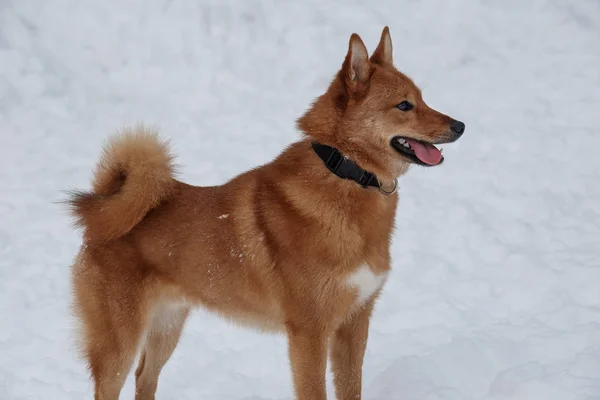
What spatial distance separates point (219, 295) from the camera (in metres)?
4.30

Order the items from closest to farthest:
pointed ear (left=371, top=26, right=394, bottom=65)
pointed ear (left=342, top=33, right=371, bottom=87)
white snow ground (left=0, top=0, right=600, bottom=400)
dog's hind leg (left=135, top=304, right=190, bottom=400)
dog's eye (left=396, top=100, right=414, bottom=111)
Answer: pointed ear (left=342, top=33, right=371, bottom=87) → dog's eye (left=396, top=100, right=414, bottom=111) → pointed ear (left=371, top=26, right=394, bottom=65) → dog's hind leg (left=135, top=304, right=190, bottom=400) → white snow ground (left=0, top=0, right=600, bottom=400)

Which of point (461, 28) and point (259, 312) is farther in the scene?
point (461, 28)

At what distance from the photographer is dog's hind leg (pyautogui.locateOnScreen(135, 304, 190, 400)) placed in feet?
15.8

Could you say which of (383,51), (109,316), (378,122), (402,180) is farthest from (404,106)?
(402,180)

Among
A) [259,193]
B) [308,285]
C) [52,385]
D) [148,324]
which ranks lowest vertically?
[52,385]

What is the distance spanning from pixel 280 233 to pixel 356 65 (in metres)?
1.06

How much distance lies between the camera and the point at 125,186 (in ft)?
14.3

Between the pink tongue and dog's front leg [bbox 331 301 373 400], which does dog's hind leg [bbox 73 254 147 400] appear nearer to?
dog's front leg [bbox 331 301 373 400]

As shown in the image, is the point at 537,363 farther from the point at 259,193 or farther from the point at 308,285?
the point at 259,193

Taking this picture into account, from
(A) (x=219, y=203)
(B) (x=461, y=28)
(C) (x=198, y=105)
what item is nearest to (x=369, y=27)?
(B) (x=461, y=28)

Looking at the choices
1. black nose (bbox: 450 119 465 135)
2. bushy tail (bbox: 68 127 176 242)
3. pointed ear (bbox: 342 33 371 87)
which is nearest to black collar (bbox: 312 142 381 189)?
pointed ear (bbox: 342 33 371 87)

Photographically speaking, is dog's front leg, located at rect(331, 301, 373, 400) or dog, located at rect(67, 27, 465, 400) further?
dog's front leg, located at rect(331, 301, 373, 400)

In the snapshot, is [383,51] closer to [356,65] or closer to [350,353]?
[356,65]

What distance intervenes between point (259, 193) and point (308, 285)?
2.19 feet
